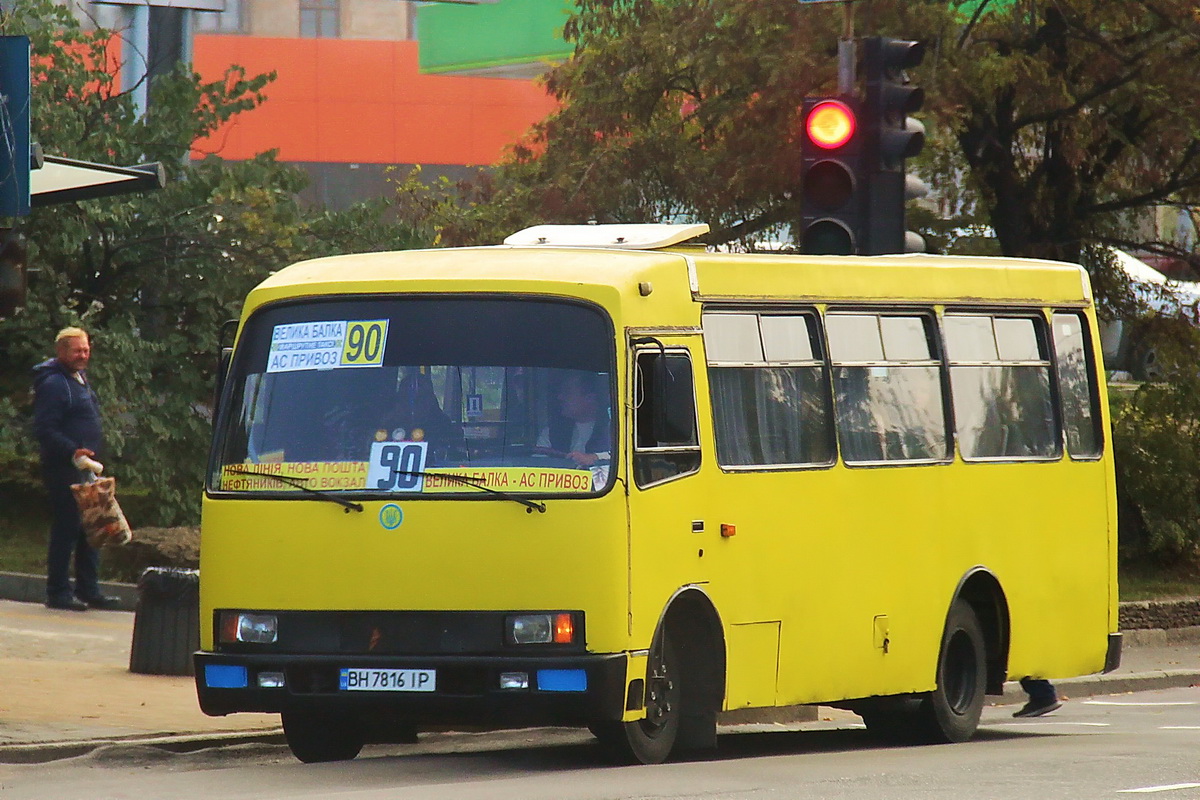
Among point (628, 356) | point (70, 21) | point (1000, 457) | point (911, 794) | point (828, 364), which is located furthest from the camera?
point (70, 21)

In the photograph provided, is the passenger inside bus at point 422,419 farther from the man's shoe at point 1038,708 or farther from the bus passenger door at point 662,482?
the man's shoe at point 1038,708

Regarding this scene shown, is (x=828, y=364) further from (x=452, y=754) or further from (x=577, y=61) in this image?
(x=577, y=61)

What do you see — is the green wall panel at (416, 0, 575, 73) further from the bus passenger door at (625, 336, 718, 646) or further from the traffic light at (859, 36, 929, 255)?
the bus passenger door at (625, 336, 718, 646)

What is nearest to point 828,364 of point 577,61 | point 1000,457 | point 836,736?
point 1000,457

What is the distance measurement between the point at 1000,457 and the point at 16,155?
596 cm

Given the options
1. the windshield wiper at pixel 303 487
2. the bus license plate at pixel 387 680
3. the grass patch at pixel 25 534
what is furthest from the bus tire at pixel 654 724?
the grass patch at pixel 25 534

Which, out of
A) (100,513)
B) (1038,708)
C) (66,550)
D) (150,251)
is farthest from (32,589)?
(1038,708)

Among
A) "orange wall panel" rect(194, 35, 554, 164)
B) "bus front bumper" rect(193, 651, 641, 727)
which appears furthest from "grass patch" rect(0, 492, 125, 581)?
"orange wall panel" rect(194, 35, 554, 164)

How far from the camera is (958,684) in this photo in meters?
13.5

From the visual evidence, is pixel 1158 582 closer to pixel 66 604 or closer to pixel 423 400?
pixel 66 604

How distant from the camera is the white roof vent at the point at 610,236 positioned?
12.0m

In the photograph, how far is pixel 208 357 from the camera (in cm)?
2275

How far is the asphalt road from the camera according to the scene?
31.2 ft

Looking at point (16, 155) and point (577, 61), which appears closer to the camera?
point (16, 155)
